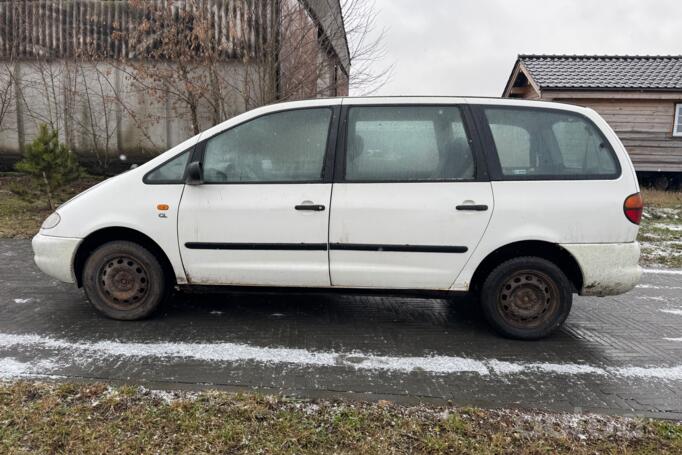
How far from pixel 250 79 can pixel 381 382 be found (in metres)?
8.47

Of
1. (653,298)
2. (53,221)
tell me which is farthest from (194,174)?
(653,298)

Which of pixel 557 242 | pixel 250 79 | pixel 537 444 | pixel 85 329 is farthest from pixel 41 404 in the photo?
pixel 250 79

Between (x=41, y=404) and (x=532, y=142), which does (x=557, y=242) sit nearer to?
(x=532, y=142)

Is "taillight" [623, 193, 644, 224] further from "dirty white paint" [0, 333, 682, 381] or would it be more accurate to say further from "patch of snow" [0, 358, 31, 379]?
"patch of snow" [0, 358, 31, 379]

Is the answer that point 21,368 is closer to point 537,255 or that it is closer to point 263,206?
point 263,206

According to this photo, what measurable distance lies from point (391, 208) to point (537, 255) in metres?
1.24

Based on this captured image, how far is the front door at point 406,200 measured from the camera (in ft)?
11.5

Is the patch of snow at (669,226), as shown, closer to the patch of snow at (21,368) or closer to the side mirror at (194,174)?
the side mirror at (194,174)

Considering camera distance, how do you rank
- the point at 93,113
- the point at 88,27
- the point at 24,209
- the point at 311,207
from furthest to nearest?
the point at 93,113
the point at 88,27
the point at 24,209
the point at 311,207

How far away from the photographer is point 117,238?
388 cm

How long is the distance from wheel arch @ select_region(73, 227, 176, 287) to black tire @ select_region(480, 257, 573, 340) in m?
2.65

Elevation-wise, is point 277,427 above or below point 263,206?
below

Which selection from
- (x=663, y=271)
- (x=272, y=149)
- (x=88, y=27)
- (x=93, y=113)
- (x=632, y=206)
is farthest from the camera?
(x=93, y=113)

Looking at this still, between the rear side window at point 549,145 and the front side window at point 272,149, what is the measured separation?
1.39 meters
